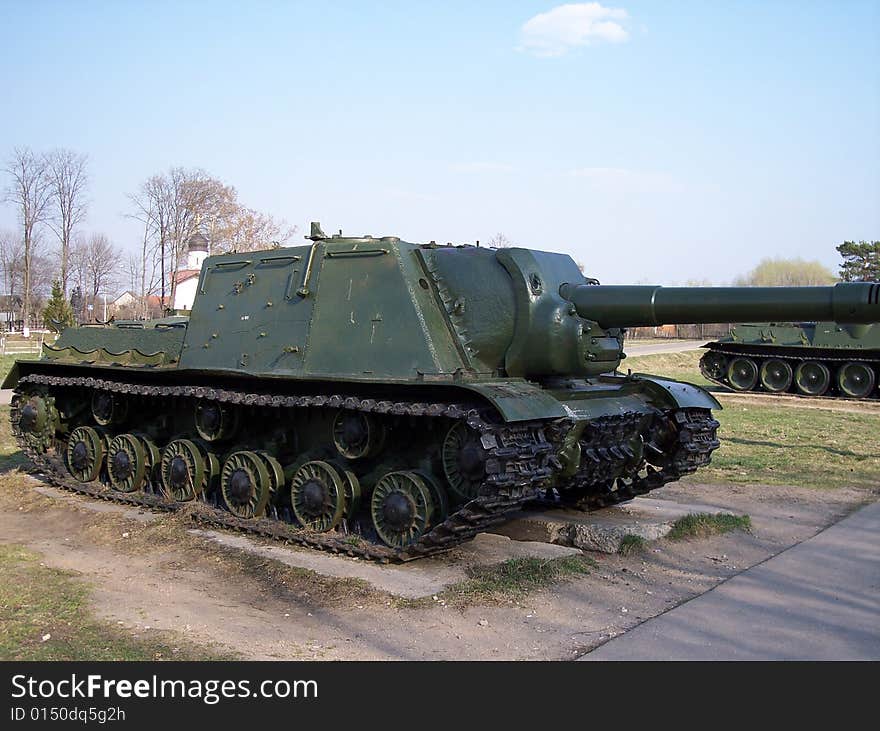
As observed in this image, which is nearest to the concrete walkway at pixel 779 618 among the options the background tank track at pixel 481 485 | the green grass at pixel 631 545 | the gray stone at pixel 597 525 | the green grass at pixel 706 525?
the green grass at pixel 706 525

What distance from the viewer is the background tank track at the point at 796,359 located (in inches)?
1067

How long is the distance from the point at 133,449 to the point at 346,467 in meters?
3.54

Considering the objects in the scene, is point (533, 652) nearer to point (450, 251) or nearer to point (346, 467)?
point (346, 467)

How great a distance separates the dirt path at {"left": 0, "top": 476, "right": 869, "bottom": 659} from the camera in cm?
662

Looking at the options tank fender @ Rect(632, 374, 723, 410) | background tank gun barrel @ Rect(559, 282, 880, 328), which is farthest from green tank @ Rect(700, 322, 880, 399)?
background tank gun barrel @ Rect(559, 282, 880, 328)

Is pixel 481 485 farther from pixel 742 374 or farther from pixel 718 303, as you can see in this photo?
pixel 742 374

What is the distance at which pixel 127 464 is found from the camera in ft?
39.0

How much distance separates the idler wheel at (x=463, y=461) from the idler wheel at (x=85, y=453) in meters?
5.71

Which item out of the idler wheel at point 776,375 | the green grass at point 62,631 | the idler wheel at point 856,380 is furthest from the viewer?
the idler wheel at point 776,375

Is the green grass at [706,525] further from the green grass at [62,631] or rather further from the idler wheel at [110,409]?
the idler wheel at [110,409]

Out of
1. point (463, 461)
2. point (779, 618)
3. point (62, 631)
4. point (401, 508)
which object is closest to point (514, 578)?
point (463, 461)

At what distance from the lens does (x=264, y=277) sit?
1082 cm

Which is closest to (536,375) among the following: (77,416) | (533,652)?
(533,652)

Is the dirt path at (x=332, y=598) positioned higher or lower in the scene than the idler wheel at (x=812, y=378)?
lower
